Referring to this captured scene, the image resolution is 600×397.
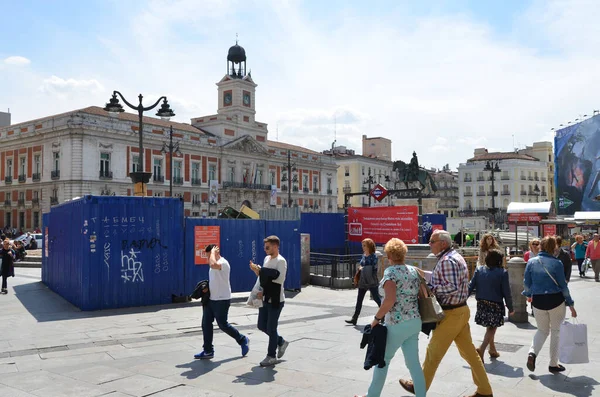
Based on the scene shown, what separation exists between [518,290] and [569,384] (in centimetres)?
463

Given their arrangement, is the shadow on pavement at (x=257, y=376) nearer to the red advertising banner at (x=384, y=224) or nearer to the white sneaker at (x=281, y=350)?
the white sneaker at (x=281, y=350)

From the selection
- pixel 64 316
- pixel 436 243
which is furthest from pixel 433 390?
pixel 64 316

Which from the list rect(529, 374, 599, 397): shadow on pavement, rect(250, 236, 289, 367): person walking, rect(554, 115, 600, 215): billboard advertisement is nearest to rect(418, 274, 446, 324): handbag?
rect(529, 374, 599, 397): shadow on pavement

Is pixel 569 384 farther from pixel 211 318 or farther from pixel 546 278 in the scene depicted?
pixel 211 318

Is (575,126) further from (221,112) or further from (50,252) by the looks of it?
(50,252)

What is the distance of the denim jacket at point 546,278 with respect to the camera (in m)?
6.63

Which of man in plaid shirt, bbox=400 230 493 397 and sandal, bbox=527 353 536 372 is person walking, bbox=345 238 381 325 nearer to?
sandal, bbox=527 353 536 372

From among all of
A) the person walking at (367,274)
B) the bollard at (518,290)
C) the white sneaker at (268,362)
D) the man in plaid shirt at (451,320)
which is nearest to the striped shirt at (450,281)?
the man in plaid shirt at (451,320)

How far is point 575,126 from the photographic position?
190 ft

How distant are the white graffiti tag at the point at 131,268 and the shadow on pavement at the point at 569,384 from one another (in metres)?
8.13

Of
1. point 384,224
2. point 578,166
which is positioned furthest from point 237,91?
point 384,224

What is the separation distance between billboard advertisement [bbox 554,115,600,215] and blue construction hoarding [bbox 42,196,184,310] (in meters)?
51.0

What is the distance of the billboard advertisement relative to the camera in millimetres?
54969

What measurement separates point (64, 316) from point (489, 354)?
306 inches
